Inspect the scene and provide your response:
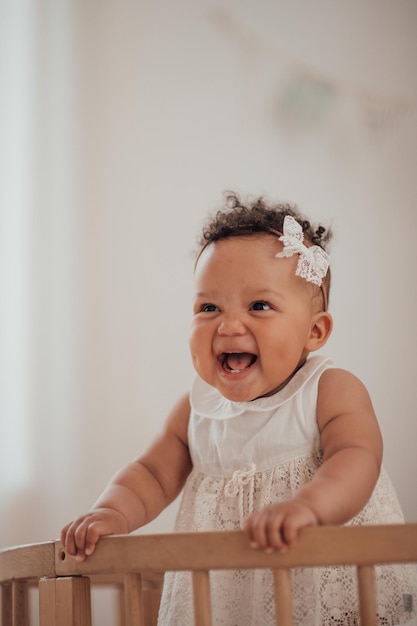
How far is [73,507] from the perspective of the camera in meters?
1.61

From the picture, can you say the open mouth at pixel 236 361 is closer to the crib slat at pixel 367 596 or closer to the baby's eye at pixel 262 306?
the baby's eye at pixel 262 306

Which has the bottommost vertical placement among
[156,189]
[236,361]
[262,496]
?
[262,496]

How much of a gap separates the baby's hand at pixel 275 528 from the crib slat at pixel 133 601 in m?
0.13

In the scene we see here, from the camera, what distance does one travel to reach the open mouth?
41.4 inches

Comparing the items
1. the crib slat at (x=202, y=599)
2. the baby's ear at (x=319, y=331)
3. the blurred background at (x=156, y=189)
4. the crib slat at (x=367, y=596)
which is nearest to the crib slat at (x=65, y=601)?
the crib slat at (x=202, y=599)

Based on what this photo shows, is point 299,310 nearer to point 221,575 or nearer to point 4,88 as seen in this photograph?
point 221,575

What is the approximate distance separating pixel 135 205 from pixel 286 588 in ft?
3.79

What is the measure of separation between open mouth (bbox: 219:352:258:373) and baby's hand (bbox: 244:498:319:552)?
12.8 inches

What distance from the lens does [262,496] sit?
1.02 metres

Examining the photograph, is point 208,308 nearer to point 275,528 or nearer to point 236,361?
point 236,361

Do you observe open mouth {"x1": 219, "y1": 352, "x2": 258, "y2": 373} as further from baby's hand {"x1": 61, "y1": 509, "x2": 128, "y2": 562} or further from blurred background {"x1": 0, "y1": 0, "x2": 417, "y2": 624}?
blurred background {"x1": 0, "y1": 0, "x2": 417, "y2": 624}

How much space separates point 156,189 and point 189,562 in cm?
112

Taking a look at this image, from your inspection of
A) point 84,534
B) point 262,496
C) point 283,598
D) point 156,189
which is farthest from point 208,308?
point 156,189

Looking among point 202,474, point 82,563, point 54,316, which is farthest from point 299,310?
point 54,316
